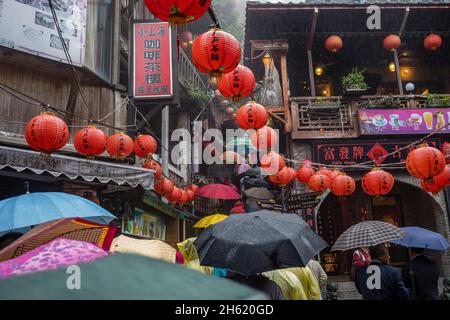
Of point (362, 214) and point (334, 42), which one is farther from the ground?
point (334, 42)

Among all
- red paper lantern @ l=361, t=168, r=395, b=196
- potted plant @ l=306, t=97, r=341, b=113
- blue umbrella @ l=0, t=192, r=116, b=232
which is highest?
potted plant @ l=306, t=97, r=341, b=113

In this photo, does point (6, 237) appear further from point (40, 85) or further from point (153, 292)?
point (40, 85)

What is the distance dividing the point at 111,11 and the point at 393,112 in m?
11.1

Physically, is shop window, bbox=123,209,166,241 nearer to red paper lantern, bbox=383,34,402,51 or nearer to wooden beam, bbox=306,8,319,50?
wooden beam, bbox=306,8,319,50

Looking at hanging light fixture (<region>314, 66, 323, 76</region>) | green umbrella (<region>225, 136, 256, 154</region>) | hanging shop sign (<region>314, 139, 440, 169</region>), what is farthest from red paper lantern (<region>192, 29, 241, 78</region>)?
green umbrella (<region>225, 136, 256, 154</region>)

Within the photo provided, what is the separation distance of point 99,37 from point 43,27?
2020 millimetres

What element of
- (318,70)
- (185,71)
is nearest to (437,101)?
(318,70)

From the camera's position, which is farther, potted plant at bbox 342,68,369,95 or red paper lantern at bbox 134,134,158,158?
potted plant at bbox 342,68,369,95

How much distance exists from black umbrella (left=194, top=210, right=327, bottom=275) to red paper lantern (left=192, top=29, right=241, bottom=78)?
10.1 ft

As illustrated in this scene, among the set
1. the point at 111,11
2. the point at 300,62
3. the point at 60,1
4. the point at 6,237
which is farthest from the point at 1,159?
the point at 300,62

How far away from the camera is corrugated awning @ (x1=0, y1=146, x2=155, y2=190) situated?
7.38 meters

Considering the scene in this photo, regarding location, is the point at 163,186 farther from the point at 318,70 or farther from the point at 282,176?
the point at 318,70

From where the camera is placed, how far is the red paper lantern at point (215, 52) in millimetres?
6441

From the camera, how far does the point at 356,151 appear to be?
47.3 ft
